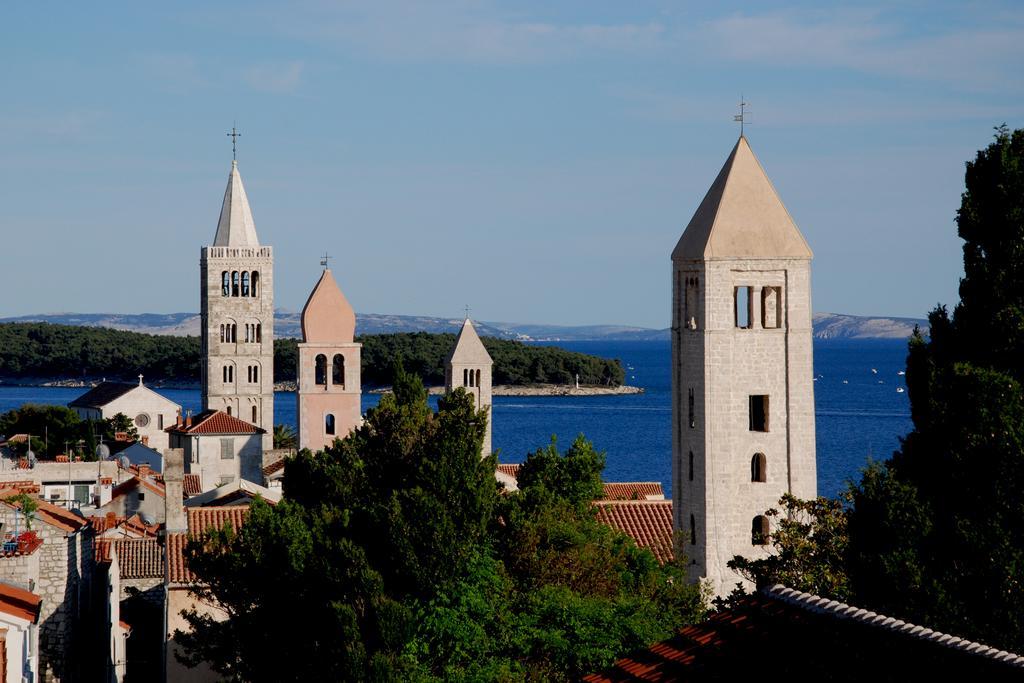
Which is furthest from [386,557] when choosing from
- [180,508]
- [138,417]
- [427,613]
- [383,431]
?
[138,417]

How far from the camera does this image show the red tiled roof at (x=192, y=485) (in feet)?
165

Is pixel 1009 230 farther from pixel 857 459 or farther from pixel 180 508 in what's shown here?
pixel 857 459

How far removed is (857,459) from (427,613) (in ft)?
226

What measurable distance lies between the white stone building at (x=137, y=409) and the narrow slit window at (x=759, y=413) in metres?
66.0

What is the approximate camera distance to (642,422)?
444 ft

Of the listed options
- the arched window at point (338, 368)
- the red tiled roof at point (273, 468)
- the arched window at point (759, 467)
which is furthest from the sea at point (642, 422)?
the arched window at point (759, 467)

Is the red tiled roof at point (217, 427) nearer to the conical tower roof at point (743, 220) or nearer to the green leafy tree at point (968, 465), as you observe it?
the conical tower roof at point (743, 220)

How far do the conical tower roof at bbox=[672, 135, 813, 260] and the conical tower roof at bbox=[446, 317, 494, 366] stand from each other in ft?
89.9

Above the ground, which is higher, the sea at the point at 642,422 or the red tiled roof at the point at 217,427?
the red tiled roof at the point at 217,427

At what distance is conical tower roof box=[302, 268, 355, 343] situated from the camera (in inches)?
2334

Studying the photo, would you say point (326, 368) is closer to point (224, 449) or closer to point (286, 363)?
point (224, 449)

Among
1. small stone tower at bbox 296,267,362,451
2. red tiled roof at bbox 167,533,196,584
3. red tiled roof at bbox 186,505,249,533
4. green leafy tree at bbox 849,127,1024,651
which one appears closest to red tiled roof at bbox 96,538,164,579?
red tiled roof at bbox 167,533,196,584

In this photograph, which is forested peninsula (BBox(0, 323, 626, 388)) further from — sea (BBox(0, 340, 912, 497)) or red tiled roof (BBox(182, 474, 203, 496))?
red tiled roof (BBox(182, 474, 203, 496))

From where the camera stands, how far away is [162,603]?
28.7 m
